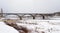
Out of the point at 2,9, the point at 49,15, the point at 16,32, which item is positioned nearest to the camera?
the point at 16,32

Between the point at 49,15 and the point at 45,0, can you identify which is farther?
the point at 45,0

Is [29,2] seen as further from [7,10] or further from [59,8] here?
[59,8]

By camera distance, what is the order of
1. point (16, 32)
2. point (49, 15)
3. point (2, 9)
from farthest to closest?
point (2, 9) → point (49, 15) → point (16, 32)

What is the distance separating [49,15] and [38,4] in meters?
0.60

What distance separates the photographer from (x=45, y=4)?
13.0 feet

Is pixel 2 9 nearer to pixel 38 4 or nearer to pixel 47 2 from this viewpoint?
pixel 38 4

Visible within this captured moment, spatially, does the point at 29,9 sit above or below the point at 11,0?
below

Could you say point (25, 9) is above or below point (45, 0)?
below

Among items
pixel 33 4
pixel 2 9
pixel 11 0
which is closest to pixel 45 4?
pixel 33 4

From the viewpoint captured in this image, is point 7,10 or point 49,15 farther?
point 7,10

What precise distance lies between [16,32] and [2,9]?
7.54ft

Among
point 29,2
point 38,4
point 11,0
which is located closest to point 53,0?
point 38,4

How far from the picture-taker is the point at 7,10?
389 cm

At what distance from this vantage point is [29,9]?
3928 mm
